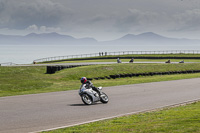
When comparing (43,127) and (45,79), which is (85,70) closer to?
(45,79)

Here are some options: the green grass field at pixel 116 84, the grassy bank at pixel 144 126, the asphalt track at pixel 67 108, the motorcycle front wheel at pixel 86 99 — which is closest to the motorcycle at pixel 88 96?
the motorcycle front wheel at pixel 86 99

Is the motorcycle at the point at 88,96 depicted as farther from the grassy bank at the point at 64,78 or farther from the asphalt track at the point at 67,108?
the grassy bank at the point at 64,78

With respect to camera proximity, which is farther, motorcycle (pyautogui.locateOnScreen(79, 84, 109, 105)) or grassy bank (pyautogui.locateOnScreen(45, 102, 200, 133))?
motorcycle (pyautogui.locateOnScreen(79, 84, 109, 105))

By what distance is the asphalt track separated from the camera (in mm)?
11195

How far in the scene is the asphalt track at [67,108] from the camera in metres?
11.2

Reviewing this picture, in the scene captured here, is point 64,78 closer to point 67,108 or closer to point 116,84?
point 116,84

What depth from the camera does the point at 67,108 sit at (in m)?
14.5

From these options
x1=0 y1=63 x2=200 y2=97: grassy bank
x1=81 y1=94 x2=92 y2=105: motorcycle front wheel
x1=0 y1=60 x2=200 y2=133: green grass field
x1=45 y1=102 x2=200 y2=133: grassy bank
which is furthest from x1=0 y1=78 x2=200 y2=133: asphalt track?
x1=0 y1=63 x2=200 y2=97: grassy bank

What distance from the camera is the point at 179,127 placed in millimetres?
8836

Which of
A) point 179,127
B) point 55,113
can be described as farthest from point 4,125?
point 179,127

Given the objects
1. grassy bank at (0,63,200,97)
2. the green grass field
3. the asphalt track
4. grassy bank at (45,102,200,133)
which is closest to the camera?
grassy bank at (45,102,200,133)

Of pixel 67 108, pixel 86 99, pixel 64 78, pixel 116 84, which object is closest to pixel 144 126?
pixel 67 108

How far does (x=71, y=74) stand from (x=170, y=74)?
11.9 m

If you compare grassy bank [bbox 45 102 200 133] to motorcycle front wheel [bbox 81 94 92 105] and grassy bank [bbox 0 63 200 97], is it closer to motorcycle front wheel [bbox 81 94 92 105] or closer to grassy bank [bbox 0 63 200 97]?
motorcycle front wheel [bbox 81 94 92 105]
